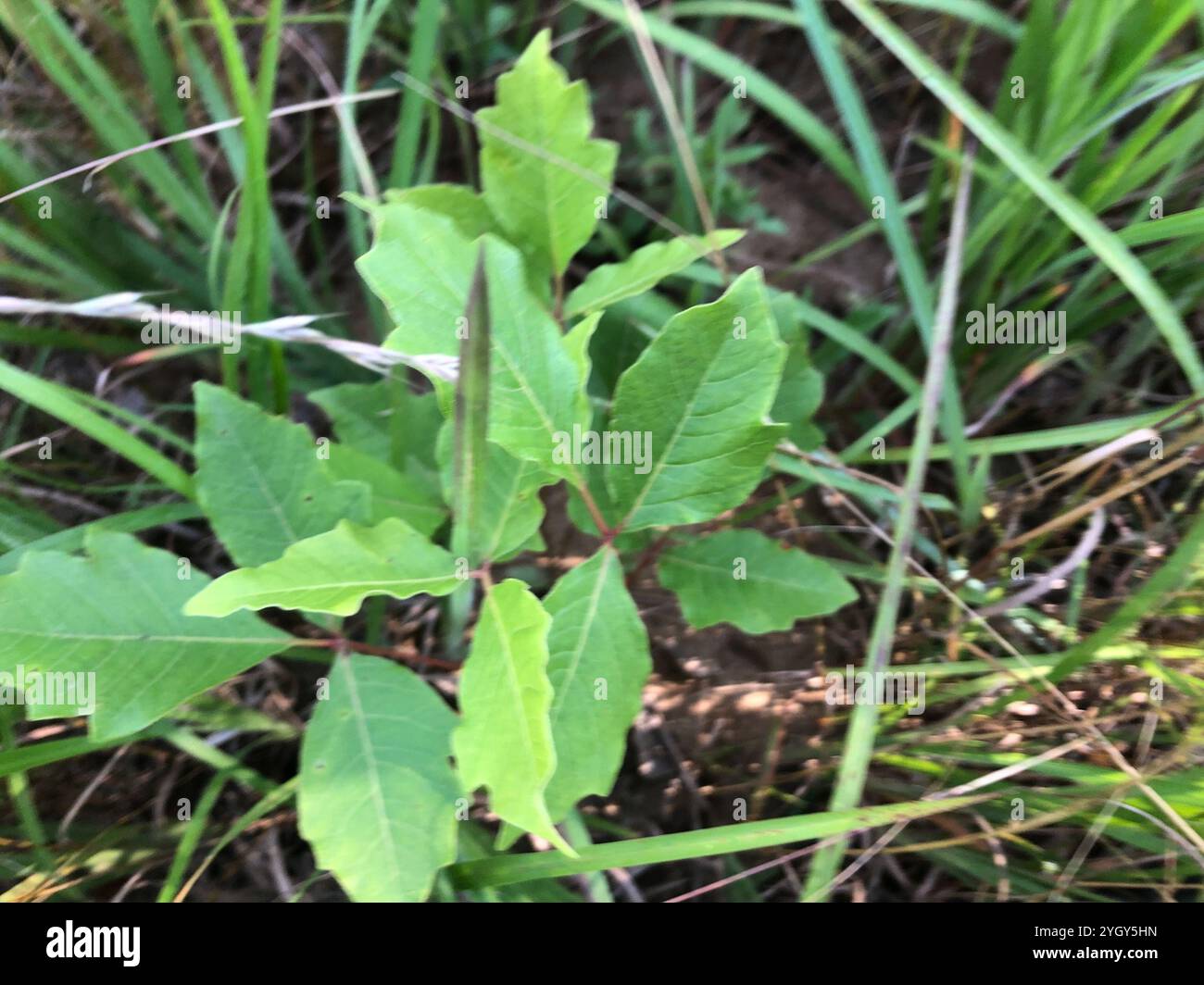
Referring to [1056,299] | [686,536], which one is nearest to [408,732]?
[686,536]

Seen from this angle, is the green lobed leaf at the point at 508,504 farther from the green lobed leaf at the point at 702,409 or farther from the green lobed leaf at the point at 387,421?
the green lobed leaf at the point at 387,421

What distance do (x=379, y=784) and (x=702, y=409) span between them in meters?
0.63

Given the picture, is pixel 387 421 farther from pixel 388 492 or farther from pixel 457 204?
pixel 457 204

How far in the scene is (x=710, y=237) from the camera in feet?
3.96

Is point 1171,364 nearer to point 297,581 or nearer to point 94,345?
point 297,581

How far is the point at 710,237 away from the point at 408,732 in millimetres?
806

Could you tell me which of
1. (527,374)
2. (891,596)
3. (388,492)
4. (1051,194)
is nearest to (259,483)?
(388,492)

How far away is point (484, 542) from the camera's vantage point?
42.7 inches

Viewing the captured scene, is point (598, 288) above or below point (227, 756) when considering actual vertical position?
above

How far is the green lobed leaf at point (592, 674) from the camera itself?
3.33 ft

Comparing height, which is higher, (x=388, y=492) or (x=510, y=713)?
(x=388, y=492)

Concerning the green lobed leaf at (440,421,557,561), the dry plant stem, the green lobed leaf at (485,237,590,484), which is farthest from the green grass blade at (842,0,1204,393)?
the green lobed leaf at (440,421,557,561)

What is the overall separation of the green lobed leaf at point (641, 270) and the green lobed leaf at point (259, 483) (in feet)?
1.38

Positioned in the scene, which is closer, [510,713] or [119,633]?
[510,713]
